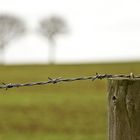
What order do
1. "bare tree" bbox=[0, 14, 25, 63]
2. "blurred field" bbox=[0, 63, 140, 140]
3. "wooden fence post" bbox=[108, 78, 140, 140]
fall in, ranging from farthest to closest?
"bare tree" bbox=[0, 14, 25, 63]
"blurred field" bbox=[0, 63, 140, 140]
"wooden fence post" bbox=[108, 78, 140, 140]

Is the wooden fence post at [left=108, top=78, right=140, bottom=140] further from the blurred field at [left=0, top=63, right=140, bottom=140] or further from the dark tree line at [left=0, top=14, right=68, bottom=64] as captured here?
the dark tree line at [left=0, top=14, right=68, bottom=64]

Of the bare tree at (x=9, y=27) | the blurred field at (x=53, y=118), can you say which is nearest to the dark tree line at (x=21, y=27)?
the bare tree at (x=9, y=27)

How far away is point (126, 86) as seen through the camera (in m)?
3.45

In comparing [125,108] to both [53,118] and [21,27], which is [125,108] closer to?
[53,118]

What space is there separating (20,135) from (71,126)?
8.33 ft

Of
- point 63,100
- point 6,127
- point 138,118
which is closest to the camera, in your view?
point 138,118

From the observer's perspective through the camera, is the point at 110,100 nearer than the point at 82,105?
Yes

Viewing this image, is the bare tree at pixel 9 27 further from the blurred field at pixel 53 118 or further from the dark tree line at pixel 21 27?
the blurred field at pixel 53 118

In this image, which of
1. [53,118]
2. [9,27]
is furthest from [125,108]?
[9,27]

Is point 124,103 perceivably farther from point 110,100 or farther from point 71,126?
point 71,126

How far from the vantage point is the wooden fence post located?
11.2 feet

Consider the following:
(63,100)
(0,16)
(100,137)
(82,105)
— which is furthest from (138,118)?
(0,16)

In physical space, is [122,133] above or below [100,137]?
above

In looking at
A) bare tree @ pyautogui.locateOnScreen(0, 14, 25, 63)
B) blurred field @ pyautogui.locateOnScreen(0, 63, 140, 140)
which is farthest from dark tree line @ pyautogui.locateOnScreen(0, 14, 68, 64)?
blurred field @ pyautogui.locateOnScreen(0, 63, 140, 140)
